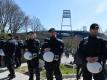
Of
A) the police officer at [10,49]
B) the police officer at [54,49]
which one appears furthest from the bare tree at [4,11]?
the police officer at [54,49]

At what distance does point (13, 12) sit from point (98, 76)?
2485 inches

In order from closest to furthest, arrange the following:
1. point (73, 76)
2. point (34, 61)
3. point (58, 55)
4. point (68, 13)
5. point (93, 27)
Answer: point (93, 27) → point (58, 55) → point (34, 61) → point (73, 76) → point (68, 13)

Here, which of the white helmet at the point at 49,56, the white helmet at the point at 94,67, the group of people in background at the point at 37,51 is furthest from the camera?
the group of people in background at the point at 37,51

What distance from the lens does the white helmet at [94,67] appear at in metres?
10.1

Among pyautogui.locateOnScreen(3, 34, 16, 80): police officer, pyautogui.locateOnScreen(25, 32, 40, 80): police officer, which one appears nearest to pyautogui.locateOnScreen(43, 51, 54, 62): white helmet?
pyautogui.locateOnScreen(25, 32, 40, 80): police officer

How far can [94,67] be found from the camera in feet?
33.0

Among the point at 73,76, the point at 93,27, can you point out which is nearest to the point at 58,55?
the point at 93,27

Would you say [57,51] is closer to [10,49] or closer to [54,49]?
[54,49]

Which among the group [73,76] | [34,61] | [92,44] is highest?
[92,44]

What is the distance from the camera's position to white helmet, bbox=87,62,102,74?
10070 mm

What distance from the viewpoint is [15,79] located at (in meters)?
16.9

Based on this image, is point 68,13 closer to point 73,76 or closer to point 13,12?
point 13,12

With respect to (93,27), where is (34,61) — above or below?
below

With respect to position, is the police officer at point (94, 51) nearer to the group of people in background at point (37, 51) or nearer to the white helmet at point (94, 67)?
the white helmet at point (94, 67)
